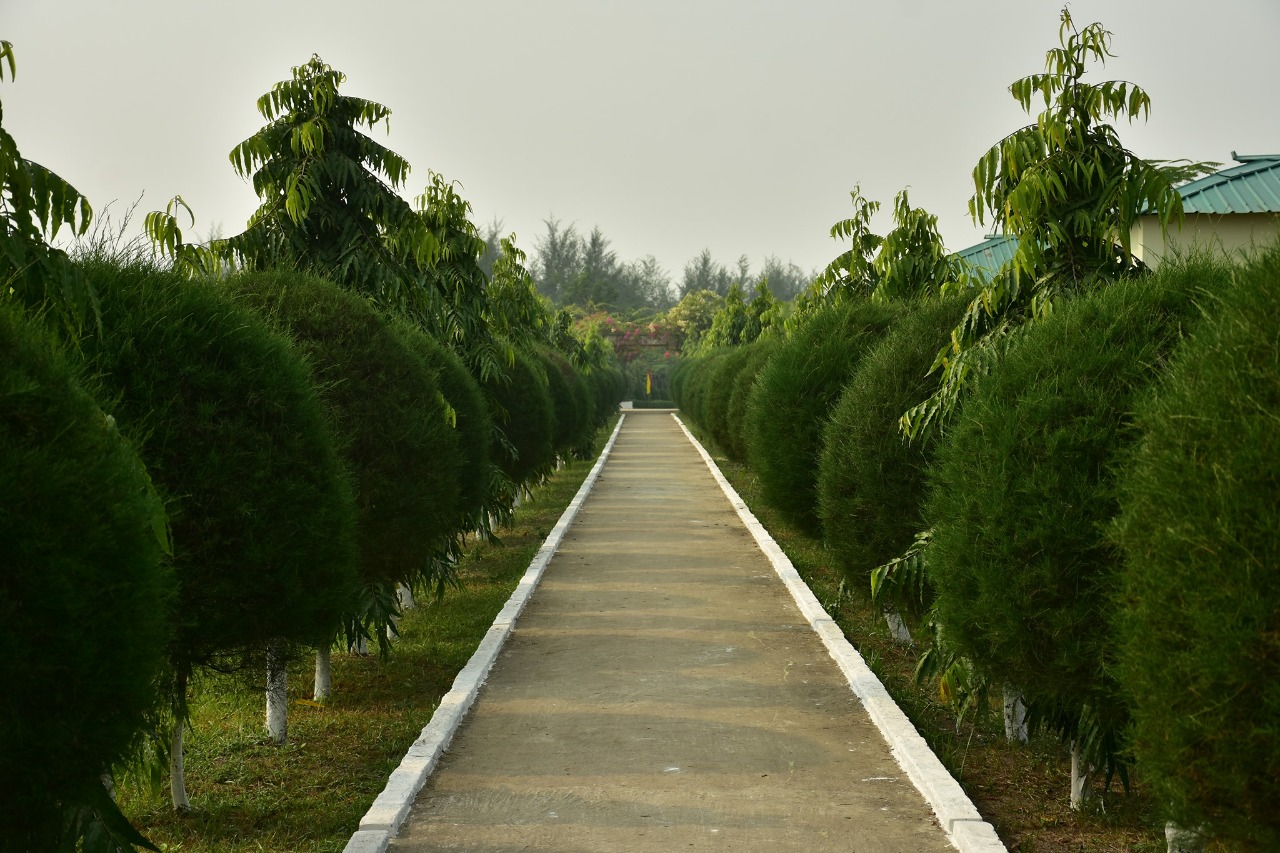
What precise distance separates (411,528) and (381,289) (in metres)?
3.21

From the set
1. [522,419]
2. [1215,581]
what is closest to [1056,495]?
[1215,581]

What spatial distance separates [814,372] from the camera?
11.2 meters

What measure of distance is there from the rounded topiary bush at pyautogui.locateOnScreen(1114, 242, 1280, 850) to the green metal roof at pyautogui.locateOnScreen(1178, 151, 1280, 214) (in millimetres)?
15392

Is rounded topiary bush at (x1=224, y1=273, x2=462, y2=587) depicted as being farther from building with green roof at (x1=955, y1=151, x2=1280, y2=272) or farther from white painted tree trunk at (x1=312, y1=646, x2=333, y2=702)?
building with green roof at (x1=955, y1=151, x2=1280, y2=272)

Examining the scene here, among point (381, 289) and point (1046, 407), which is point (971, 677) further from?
point (381, 289)

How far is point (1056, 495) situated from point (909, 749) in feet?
6.15

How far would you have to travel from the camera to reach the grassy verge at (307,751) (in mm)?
5664

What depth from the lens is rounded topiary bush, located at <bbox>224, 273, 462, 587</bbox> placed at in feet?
24.8

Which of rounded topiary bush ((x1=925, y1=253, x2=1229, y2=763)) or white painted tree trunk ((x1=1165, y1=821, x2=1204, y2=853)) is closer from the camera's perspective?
white painted tree trunk ((x1=1165, y1=821, x2=1204, y2=853))

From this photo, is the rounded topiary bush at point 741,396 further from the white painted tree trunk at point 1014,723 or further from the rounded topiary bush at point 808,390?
the white painted tree trunk at point 1014,723

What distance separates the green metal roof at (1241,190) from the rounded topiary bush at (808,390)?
8.97 metres

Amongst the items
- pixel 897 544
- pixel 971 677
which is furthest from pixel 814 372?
pixel 971 677

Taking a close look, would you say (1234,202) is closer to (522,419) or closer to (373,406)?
(522,419)

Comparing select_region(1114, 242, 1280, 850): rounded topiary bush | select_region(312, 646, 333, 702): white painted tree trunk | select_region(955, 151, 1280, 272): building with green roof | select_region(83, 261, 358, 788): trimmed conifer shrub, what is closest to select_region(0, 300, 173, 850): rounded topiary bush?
select_region(83, 261, 358, 788): trimmed conifer shrub
